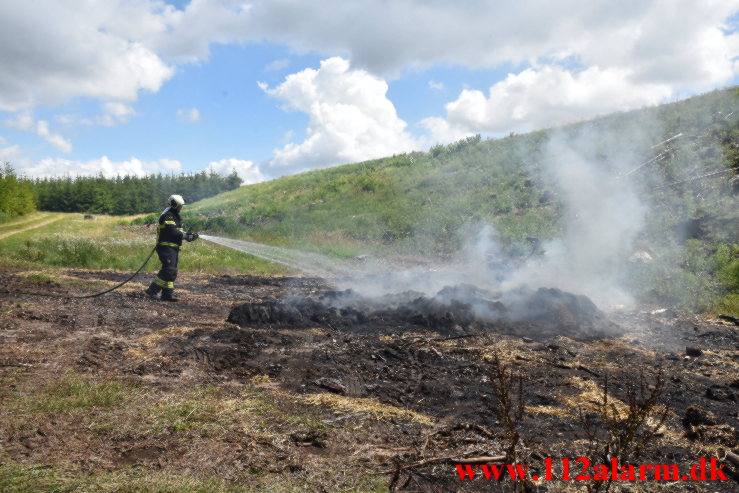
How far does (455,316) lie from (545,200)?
14.7 metres

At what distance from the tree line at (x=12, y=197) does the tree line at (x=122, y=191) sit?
11666mm

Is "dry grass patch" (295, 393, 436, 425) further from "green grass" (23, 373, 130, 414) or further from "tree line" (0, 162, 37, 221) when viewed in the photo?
"tree line" (0, 162, 37, 221)

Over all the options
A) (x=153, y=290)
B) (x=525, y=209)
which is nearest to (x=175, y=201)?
(x=153, y=290)

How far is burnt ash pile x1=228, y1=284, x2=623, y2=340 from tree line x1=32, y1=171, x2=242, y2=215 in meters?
41.2

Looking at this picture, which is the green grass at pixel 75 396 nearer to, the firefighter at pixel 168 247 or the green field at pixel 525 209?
the firefighter at pixel 168 247

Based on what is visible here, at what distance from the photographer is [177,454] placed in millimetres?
3410

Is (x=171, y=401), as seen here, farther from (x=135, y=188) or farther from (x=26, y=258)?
(x=135, y=188)

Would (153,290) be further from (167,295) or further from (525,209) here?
(525,209)

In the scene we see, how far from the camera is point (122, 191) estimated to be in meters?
48.7

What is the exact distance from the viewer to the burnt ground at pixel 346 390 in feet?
10.7

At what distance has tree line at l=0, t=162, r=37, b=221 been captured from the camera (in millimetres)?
29487

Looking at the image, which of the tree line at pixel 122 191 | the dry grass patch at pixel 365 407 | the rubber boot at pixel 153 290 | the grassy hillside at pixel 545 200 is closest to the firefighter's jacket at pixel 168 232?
the rubber boot at pixel 153 290

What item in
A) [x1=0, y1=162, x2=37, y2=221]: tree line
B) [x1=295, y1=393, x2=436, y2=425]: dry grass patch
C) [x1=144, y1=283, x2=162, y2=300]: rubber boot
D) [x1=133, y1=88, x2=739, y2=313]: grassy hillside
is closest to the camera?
[x1=295, y1=393, x2=436, y2=425]: dry grass patch

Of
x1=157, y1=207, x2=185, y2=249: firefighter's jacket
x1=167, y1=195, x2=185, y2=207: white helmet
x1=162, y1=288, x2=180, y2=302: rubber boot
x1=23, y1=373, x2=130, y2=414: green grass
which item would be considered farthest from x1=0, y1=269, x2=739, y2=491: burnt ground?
x1=167, y1=195, x2=185, y2=207: white helmet
